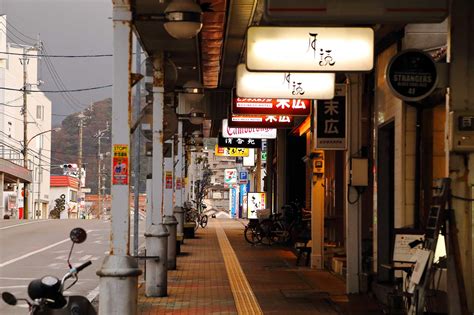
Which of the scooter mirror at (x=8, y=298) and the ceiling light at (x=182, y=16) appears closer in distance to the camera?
the scooter mirror at (x=8, y=298)

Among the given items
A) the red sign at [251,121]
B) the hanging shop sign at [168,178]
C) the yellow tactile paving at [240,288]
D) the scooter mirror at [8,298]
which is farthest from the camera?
the hanging shop sign at [168,178]

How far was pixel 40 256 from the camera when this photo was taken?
22609 millimetres

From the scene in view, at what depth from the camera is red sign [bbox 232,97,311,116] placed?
53.8 ft

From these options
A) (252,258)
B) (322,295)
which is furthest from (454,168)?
(252,258)

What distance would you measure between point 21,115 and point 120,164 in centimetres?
6826

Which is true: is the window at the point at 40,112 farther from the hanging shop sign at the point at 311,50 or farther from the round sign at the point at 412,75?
the round sign at the point at 412,75

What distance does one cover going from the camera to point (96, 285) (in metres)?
16.1

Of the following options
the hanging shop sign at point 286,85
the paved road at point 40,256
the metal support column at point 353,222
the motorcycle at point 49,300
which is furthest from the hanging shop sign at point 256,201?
the motorcycle at point 49,300

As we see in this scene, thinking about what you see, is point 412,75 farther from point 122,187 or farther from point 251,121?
point 251,121

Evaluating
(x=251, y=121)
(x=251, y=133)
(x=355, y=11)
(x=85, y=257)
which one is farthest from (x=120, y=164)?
(x=251, y=133)

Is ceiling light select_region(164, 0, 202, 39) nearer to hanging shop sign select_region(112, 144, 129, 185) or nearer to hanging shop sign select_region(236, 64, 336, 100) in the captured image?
hanging shop sign select_region(112, 144, 129, 185)

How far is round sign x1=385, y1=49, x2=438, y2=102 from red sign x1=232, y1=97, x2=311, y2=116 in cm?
745

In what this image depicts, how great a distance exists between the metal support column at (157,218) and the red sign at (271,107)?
2.86 meters

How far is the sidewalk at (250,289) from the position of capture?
12172 mm
